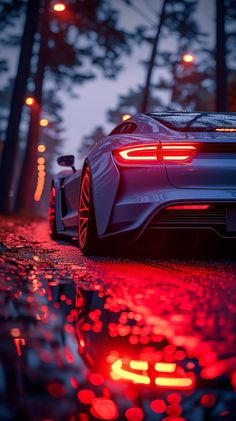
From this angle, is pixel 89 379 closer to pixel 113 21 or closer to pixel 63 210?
pixel 63 210

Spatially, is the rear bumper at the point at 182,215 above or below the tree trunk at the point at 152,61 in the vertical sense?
below

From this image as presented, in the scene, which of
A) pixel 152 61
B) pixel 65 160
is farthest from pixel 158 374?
pixel 152 61

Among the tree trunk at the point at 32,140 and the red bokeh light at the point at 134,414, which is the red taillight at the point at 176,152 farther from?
the tree trunk at the point at 32,140

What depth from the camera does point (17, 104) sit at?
23078 millimetres

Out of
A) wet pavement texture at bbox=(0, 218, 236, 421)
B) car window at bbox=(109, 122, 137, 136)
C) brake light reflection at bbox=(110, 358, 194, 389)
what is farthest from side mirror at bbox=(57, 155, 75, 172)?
brake light reflection at bbox=(110, 358, 194, 389)

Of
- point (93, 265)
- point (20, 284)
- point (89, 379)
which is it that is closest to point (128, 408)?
point (89, 379)

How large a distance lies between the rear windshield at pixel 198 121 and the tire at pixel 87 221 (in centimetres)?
87

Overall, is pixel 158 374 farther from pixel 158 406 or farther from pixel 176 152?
pixel 176 152

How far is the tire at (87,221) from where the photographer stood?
611 centimetres

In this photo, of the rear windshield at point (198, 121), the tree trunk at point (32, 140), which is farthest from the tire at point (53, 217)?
the tree trunk at point (32, 140)

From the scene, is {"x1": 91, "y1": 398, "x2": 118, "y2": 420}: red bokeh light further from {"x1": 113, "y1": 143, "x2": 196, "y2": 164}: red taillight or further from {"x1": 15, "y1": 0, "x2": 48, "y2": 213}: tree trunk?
{"x1": 15, "y1": 0, "x2": 48, "y2": 213}: tree trunk

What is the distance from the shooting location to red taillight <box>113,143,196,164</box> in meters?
5.45

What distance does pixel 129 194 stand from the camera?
557 cm

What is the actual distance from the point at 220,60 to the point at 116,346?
2188 centimetres
